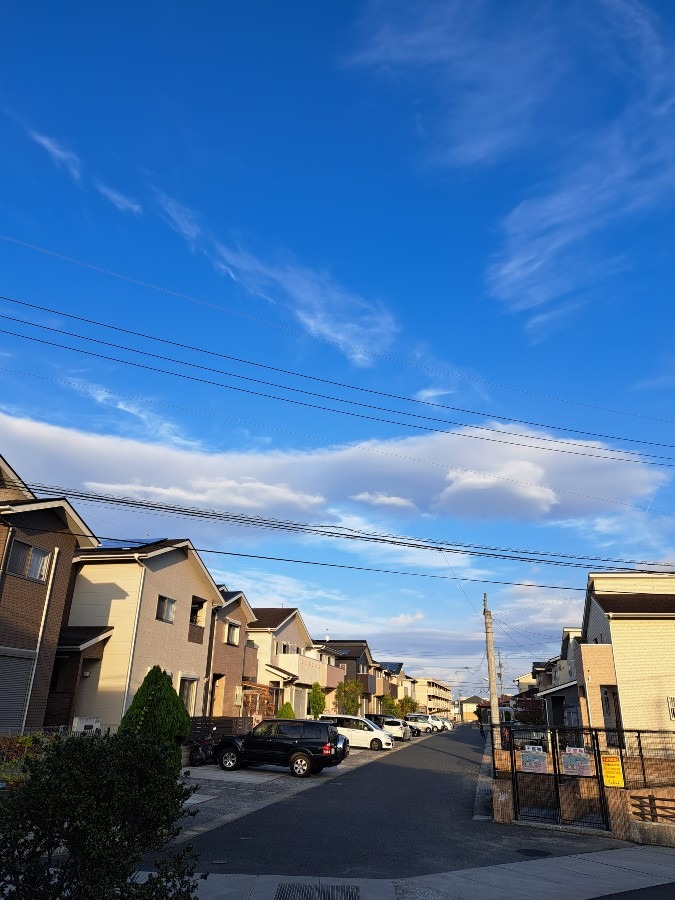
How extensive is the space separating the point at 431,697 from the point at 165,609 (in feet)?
380

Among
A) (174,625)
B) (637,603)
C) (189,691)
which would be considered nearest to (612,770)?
(637,603)

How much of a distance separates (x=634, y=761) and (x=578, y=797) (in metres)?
3.37

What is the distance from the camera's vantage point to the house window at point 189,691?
91.5ft

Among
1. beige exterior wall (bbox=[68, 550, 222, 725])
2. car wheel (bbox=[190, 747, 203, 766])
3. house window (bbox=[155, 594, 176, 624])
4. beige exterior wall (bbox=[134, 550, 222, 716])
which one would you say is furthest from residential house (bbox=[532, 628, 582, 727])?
house window (bbox=[155, 594, 176, 624])

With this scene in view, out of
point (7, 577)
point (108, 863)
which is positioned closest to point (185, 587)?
point (7, 577)

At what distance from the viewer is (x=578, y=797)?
1405 cm

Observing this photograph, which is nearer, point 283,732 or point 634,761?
point 634,761

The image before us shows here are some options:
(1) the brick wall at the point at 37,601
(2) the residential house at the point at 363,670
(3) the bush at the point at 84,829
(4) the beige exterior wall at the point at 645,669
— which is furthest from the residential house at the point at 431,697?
(3) the bush at the point at 84,829

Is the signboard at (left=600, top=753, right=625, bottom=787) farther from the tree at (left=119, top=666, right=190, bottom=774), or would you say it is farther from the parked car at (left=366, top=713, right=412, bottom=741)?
the parked car at (left=366, top=713, right=412, bottom=741)

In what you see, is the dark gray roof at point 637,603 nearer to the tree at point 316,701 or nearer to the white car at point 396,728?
the tree at point 316,701

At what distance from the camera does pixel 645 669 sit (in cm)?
2692

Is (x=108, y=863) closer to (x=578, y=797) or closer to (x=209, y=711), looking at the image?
(x=578, y=797)

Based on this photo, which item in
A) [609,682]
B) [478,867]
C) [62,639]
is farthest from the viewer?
[609,682]

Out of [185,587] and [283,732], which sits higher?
[185,587]
